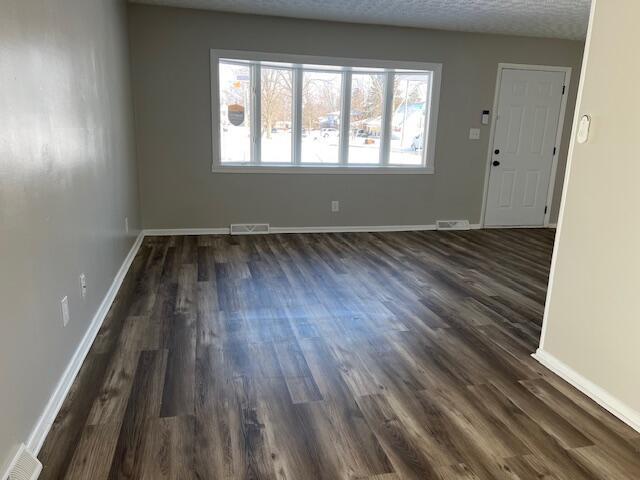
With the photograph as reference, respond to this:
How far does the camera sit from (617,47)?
6.99ft

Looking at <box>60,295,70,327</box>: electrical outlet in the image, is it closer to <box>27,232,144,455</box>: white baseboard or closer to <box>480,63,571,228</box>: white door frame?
<box>27,232,144,455</box>: white baseboard

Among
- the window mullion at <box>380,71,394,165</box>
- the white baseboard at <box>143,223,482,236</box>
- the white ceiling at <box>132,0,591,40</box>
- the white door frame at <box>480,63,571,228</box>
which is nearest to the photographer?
the white ceiling at <box>132,0,591,40</box>

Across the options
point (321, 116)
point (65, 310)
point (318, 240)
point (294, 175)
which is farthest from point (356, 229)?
point (65, 310)

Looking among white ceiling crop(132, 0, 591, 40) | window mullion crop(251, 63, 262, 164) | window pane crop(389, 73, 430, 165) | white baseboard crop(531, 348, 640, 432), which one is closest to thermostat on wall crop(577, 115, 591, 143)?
white baseboard crop(531, 348, 640, 432)

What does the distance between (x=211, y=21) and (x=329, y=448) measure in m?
4.57

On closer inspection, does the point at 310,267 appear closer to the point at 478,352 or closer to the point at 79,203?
the point at 478,352

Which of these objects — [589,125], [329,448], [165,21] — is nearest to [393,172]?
[165,21]

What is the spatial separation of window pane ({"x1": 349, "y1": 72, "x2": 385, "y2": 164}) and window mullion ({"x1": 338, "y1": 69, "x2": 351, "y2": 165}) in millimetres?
48

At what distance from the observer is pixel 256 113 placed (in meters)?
5.32

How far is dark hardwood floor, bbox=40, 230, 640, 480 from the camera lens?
179 centimetres

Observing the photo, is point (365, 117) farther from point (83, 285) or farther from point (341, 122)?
point (83, 285)

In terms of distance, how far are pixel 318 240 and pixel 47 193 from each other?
11.4 ft

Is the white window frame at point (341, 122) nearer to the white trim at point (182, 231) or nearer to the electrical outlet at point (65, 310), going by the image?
the white trim at point (182, 231)

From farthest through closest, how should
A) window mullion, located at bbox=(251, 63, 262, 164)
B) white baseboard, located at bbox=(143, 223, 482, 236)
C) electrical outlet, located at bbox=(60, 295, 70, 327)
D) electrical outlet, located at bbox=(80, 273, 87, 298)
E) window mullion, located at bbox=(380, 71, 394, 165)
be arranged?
window mullion, located at bbox=(380, 71, 394, 165)
white baseboard, located at bbox=(143, 223, 482, 236)
window mullion, located at bbox=(251, 63, 262, 164)
electrical outlet, located at bbox=(80, 273, 87, 298)
electrical outlet, located at bbox=(60, 295, 70, 327)
